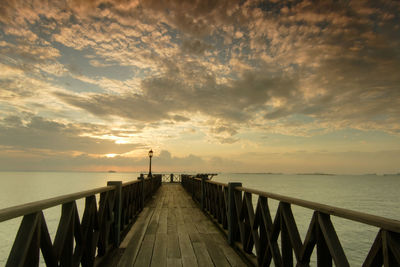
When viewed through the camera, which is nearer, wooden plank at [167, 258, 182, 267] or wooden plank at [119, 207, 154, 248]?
wooden plank at [167, 258, 182, 267]

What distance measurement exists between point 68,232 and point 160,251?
2367 mm

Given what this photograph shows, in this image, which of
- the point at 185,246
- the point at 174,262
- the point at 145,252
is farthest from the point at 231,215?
the point at 145,252

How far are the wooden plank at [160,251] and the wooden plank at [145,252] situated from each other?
0.08m

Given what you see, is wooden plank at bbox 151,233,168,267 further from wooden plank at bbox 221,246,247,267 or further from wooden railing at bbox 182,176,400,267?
wooden railing at bbox 182,176,400,267

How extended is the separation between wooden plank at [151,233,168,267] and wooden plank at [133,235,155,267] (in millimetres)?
84

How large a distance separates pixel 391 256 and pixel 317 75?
46.9 ft

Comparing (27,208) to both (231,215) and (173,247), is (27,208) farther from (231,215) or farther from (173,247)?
(231,215)

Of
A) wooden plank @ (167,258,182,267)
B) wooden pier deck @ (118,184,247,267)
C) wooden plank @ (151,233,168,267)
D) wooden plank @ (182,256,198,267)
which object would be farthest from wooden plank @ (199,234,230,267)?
wooden plank @ (151,233,168,267)

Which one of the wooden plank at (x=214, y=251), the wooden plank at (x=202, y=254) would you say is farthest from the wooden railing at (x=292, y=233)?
the wooden plank at (x=202, y=254)

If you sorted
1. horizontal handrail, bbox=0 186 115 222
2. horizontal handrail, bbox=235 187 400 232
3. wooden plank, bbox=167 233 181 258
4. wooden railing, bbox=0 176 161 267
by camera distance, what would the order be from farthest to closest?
1. wooden plank, bbox=167 233 181 258
2. wooden railing, bbox=0 176 161 267
3. horizontal handrail, bbox=0 186 115 222
4. horizontal handrail, bbox=235 187 400 232

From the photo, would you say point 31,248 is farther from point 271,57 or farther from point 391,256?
point 271,57

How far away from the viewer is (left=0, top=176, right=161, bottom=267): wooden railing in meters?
1.92

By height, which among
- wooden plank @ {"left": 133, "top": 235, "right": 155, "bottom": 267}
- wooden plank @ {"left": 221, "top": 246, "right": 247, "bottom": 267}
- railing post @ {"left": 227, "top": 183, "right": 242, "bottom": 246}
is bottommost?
wooden plank @ {"left": 221, "top": 246, "right": 247, "bottom": 267}

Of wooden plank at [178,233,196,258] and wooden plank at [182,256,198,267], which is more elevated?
wooden plank at [178,233,196,258]
